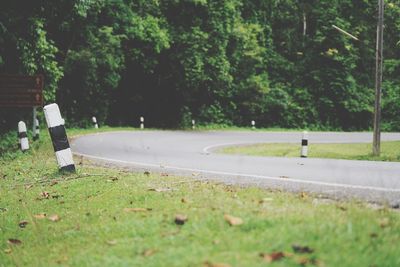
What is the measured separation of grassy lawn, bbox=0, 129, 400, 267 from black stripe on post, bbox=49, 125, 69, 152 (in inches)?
57.0

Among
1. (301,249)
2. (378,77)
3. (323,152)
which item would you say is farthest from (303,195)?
(323,152)

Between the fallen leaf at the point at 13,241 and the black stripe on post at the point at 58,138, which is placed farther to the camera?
the black stripe on post at the point at 58,138

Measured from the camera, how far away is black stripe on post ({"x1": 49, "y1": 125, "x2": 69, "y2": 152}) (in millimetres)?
7953

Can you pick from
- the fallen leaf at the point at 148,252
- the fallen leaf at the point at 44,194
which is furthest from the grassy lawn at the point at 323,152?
the fallen leaf at the point at 148,252

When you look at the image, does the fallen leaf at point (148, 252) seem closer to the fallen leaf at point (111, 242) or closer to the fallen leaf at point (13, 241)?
the fallen leaf at point (111, 242)

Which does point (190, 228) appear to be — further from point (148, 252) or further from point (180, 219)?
point (148, 252)

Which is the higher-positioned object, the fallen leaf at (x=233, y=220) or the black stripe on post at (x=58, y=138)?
the black stripe on post at (x=58, y=138)

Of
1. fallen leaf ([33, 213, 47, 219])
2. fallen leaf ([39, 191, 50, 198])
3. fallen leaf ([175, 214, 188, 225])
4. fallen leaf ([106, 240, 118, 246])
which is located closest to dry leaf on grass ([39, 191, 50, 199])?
fallen leaf ([39, 191, 50, 198])

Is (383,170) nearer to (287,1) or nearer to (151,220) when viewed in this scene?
(151,220)

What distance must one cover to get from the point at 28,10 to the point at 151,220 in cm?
991

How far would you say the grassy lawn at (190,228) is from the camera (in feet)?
10.6

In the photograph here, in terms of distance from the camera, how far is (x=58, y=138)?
7992 mm

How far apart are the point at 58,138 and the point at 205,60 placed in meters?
25.2

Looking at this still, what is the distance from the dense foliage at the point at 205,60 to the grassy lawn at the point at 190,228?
8.14 m
